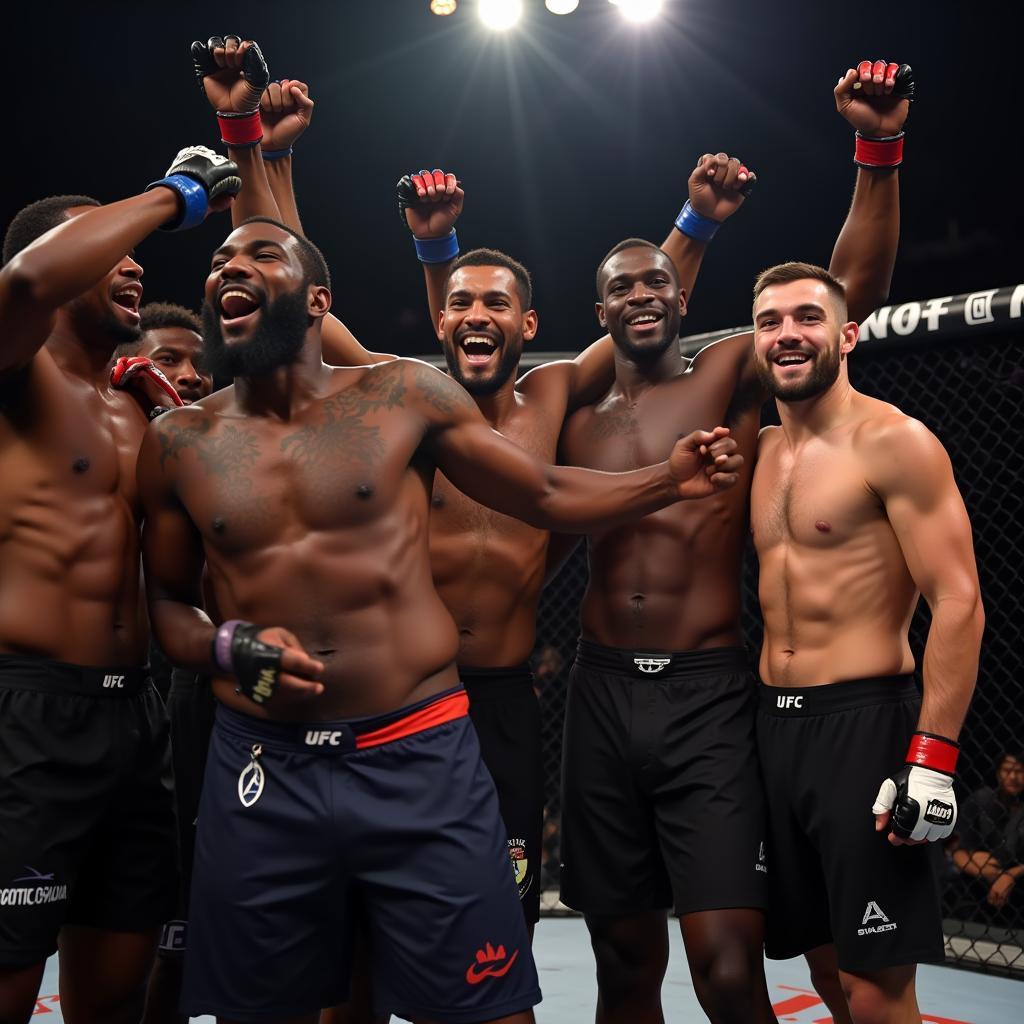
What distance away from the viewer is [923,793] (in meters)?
2.04

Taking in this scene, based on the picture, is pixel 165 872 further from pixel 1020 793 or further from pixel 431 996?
pixel 1020 793

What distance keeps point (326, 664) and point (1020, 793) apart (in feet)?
10.6

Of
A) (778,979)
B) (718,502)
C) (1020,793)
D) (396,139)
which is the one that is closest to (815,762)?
(718,502)

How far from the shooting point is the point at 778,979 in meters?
3.52

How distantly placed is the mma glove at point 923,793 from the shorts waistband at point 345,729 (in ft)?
2.70

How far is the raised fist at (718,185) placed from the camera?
2.85 m

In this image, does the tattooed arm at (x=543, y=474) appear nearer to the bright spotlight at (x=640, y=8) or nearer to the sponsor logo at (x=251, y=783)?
the sponsor logo at (x=251, y=783)

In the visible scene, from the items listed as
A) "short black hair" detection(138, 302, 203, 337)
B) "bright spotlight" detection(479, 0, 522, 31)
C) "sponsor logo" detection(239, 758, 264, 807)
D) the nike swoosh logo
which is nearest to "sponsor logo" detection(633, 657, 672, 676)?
the nike swoosh logo

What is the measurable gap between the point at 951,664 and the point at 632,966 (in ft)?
3.08

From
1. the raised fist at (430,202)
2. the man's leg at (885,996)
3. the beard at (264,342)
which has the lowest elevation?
the man's leg at (885,996)

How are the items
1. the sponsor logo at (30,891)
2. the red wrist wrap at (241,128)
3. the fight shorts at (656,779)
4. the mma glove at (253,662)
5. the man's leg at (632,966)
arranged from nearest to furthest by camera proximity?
the mma glove at (253,662), the sponsor logo at (30,891), the fight shorts at (656,779), the man's leg at (632,966), the red wrist wrap at (241,128)

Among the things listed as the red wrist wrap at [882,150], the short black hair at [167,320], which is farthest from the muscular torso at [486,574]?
the red wrist wrap at [882,150]

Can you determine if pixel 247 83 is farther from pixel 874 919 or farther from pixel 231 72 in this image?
pixel 874 919

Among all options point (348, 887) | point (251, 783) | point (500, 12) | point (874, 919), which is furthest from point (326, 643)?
point (500, 12)
